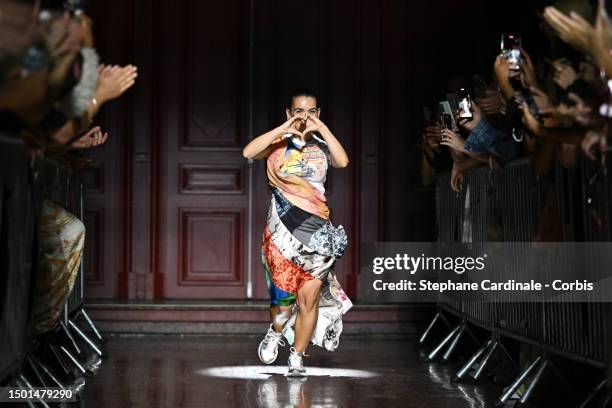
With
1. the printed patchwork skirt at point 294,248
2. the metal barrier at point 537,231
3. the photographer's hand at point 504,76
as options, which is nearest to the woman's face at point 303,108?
the printed patchwork skirt at point 294,248

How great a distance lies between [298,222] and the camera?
20.7 ft

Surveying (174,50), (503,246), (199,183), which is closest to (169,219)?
(199,183)

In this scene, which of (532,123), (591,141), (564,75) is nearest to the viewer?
(591,141)

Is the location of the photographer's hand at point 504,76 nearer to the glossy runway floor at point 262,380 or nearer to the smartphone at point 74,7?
the glossy runway floor at point 262,380

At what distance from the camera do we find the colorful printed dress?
20.6 feet

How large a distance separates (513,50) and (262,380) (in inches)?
90.2

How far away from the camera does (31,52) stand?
3174 mm

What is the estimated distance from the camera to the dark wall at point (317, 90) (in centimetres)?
916

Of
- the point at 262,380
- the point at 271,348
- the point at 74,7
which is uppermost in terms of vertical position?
the point at 74,7

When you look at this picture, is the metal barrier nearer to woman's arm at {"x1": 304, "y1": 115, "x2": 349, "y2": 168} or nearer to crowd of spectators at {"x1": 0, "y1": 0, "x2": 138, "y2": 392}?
woman's arm at {"x1": 304, "y1": 115, "x2": 349, "y2": 168}

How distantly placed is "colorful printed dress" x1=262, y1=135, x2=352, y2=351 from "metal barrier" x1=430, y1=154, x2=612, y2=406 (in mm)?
888

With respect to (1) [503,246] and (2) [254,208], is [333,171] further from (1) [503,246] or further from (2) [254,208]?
(1) [503,246]

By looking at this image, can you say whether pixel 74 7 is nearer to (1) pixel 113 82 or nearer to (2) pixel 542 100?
(1) pixel 113 82

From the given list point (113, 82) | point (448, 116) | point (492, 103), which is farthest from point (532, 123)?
point (448, 116)
